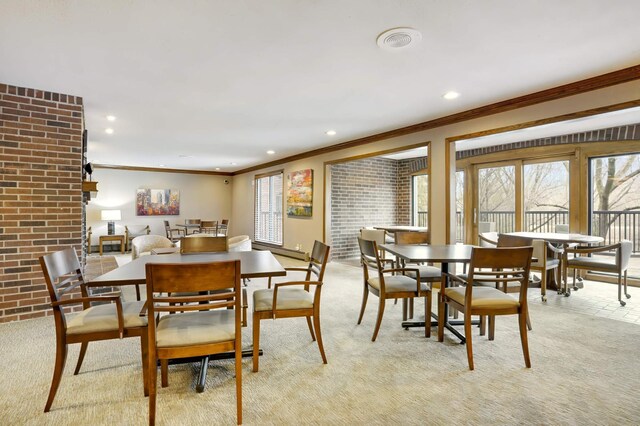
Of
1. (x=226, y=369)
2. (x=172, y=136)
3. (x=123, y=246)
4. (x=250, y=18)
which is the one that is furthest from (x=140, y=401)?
(x=123, y=246)

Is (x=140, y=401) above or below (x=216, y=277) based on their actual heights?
below

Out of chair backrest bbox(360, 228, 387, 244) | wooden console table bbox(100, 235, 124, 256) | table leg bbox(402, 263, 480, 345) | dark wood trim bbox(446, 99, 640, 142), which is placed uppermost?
dark wood trim bbox(446, 99, 640, 142)

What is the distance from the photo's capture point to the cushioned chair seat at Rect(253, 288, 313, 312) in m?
2.35

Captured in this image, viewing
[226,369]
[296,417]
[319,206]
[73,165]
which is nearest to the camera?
[296,417]

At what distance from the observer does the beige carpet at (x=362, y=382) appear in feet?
6.02

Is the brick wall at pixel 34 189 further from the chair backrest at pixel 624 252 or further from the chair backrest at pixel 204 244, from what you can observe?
the chair backrest at pixel 624 252

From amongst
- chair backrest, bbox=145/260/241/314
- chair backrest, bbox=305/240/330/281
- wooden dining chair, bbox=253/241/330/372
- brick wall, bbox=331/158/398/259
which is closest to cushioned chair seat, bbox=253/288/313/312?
wooden dining chair, bbox=253/241/330/372

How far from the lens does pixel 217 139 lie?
19.4 feet

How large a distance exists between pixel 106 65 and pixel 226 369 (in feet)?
8.73

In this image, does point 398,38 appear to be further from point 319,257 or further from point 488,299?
point 488,299

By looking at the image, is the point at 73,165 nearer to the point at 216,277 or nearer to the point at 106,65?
the point at 106,65

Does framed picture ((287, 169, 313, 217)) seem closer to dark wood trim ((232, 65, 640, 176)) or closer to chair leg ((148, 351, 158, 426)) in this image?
dark wood trim ((232, 65, 640, 176))

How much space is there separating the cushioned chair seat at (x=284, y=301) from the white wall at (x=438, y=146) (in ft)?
8.75

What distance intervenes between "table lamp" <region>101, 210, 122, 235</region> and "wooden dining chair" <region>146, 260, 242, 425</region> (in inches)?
312
